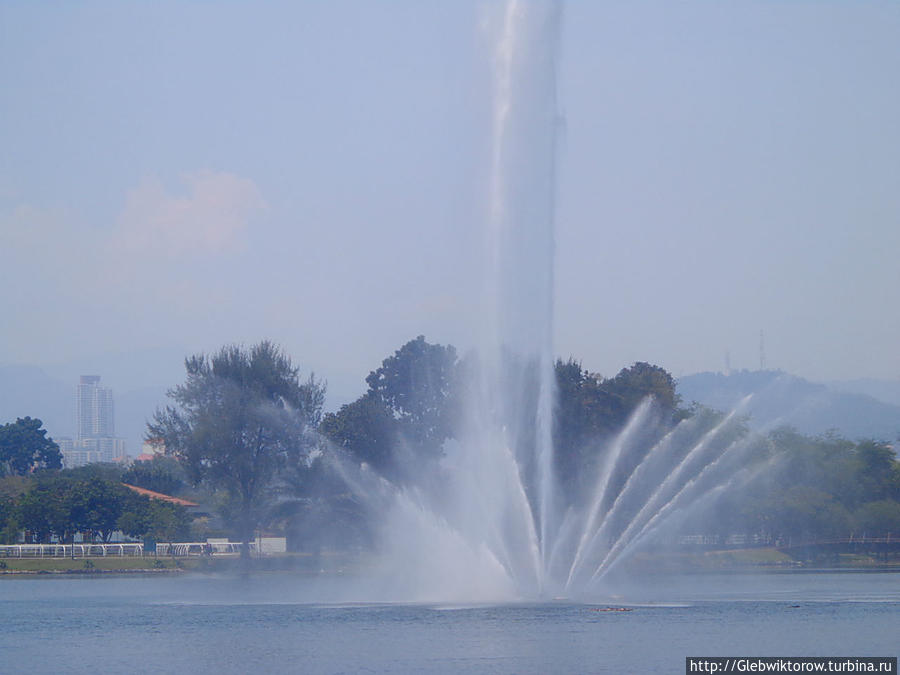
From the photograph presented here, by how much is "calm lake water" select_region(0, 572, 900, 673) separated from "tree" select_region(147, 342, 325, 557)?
31.5m

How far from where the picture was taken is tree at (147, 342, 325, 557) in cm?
9344

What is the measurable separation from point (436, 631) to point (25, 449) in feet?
453

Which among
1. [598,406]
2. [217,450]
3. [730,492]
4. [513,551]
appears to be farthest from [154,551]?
[513,551]

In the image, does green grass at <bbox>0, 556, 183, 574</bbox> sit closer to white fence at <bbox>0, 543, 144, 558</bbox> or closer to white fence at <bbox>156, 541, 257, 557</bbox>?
white fence at <bbox>0, 543, 144, 558</bbox>

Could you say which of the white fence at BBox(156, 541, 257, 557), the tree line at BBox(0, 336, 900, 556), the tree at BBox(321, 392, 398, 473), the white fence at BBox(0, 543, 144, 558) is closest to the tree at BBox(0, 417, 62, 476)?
the tree line at BBox(0, 336, 900, 556)

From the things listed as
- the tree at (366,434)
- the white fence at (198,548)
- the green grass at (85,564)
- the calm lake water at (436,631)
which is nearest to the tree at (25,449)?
the white fence at (198,548)

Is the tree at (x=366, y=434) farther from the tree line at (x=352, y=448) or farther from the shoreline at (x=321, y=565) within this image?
the shoreline at (x=321, y=565)

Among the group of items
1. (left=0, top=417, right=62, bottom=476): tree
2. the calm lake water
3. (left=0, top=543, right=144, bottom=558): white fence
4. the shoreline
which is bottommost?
the shoreline

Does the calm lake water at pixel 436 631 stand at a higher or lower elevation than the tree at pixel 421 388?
lower

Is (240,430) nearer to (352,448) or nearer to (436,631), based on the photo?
(352,448)

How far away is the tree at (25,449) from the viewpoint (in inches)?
6545

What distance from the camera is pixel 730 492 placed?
3366 inches

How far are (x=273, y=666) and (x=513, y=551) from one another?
17.1 metres

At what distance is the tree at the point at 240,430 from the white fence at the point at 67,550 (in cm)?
732
